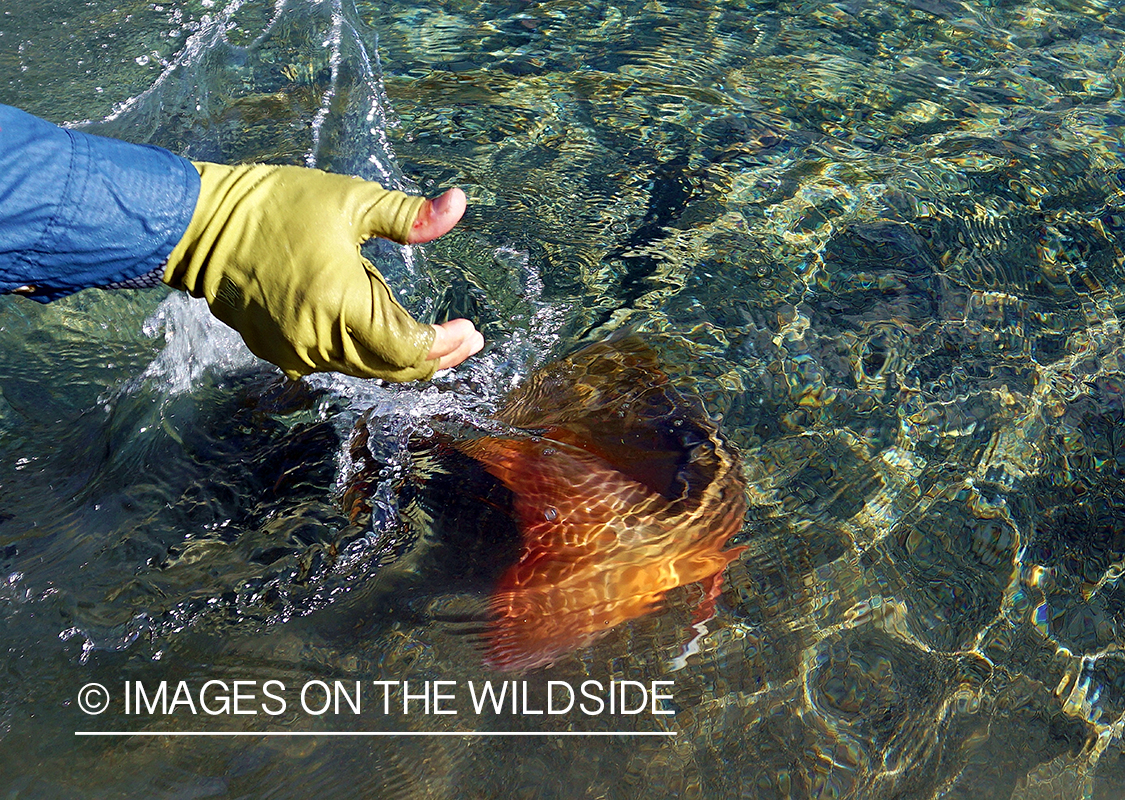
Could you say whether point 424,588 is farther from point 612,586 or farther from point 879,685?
point 879,685

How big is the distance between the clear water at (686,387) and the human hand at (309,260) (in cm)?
97

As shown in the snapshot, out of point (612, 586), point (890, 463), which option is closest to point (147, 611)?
point (612, 586)

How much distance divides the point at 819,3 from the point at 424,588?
4.39m

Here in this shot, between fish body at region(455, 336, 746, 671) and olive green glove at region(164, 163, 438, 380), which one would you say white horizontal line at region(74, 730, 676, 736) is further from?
olive green glove at region(164, 163, 438, 380)

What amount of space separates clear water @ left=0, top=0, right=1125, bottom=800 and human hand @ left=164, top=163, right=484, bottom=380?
3.18 feet

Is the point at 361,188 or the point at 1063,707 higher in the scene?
the point at 361,188

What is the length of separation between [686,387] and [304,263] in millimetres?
1623

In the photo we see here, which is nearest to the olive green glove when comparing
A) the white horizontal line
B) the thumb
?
the thumb

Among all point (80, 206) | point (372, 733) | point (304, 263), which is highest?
point (80, 206)

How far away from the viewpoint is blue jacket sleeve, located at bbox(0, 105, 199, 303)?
175 cm

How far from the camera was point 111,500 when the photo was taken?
2865mm

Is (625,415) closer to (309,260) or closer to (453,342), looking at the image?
(453,342)

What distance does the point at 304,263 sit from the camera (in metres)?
1.88

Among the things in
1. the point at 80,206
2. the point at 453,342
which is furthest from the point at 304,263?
the point at 80,206
